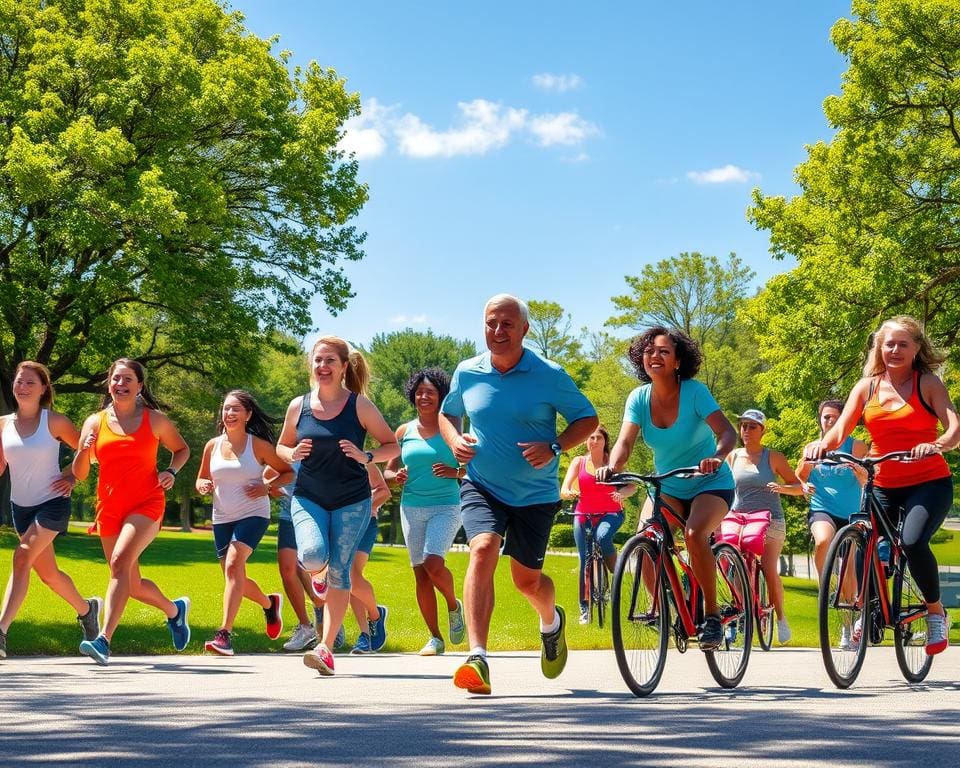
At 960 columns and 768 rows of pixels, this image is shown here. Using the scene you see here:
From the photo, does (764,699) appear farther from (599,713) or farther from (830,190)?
(830,190)

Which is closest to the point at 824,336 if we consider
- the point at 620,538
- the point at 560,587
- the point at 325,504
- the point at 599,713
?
the point at 560,587

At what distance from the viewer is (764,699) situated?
6.95 meters

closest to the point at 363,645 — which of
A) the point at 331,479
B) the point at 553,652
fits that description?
the point at 331,479

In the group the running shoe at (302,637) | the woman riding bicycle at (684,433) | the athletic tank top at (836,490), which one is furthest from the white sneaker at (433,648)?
the woman riding bicycle at (684,433)

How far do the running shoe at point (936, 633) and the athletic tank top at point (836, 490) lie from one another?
3.39 m

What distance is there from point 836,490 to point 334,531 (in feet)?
16.9

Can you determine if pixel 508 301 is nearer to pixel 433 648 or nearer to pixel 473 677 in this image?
pixel 473 677

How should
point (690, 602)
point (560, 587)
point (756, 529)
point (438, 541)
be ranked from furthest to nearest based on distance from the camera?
point (560, 587) → point (756, 529) → point (438, 541) → point (690, 602)

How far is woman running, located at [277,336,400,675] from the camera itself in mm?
8602

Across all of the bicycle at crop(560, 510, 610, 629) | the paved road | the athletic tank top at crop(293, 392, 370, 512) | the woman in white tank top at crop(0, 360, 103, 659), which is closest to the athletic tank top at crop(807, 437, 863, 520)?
the paved road

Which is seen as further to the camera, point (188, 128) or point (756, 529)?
point (188, 128)

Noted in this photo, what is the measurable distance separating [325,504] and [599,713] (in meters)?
3.16

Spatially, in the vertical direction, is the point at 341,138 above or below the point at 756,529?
above

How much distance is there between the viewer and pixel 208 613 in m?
14.9
